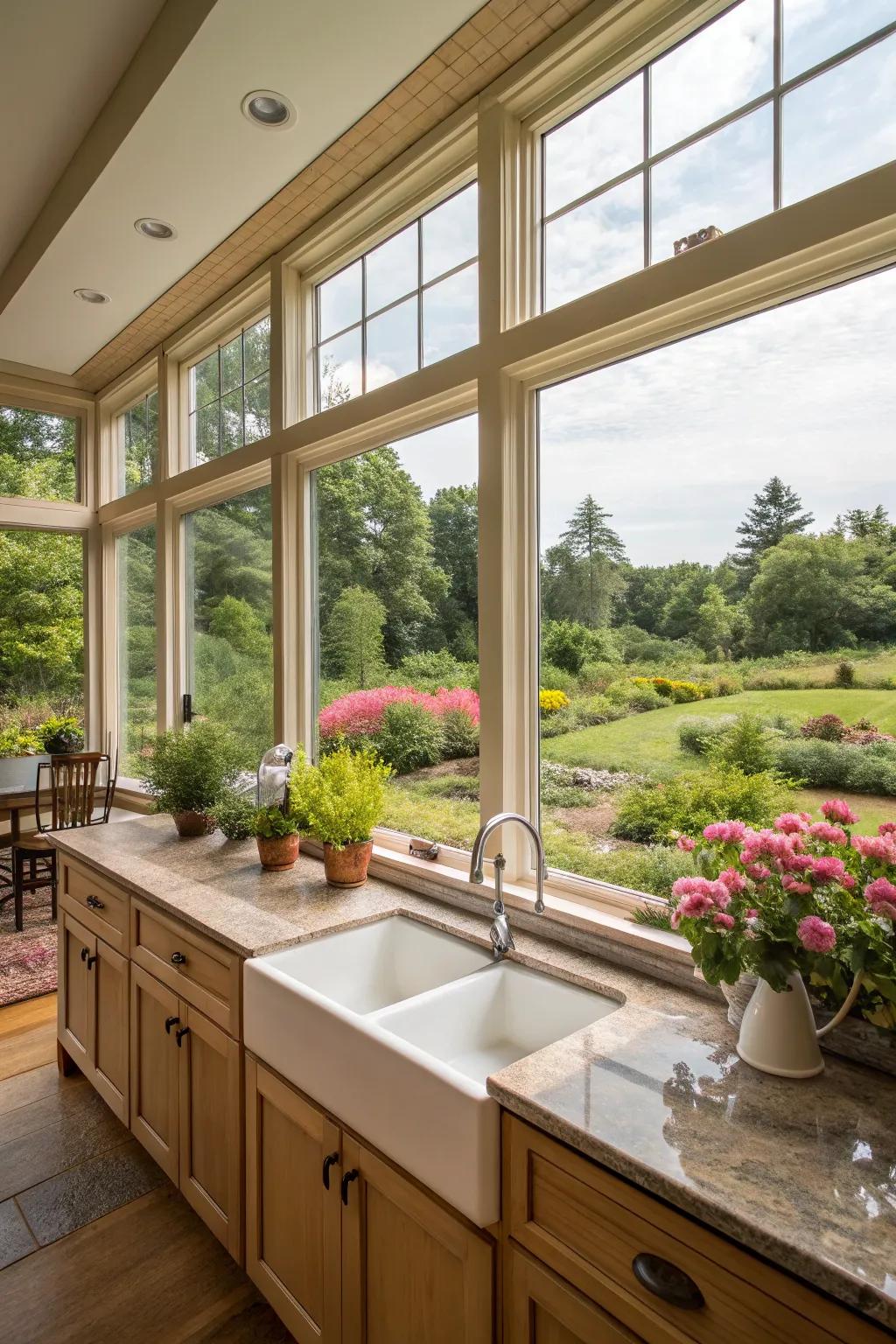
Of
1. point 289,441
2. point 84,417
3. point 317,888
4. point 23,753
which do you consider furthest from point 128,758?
point 317,888

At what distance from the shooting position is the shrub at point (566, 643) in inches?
75.1

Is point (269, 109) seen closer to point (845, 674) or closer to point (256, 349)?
point (256, 349)

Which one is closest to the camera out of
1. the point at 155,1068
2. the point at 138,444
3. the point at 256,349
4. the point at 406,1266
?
the point at 406,1266

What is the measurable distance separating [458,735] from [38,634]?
3.54 meters

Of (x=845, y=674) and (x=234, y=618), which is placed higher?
(x=234, y=618)

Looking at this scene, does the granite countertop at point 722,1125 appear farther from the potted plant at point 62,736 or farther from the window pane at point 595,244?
the potted plant at point 62,736

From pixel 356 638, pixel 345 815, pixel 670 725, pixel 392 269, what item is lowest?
pixel 345 815

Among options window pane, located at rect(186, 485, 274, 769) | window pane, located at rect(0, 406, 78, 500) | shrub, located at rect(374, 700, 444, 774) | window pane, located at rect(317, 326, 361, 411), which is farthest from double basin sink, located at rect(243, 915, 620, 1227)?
window pane, located at rect(0, 406, 78, 500)

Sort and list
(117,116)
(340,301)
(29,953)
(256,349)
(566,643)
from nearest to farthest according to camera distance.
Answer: (566,643)
(117,116)
(340,301)
(256,349)
(29,953)

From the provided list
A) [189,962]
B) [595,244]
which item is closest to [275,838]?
[189,962]

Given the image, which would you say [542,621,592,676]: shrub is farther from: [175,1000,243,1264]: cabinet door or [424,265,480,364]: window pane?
[175,1000,243,1264]: cabinet door

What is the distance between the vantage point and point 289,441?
288cm

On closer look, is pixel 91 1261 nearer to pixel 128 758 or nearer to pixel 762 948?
pixel 762 948

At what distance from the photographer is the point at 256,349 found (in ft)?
10.8
